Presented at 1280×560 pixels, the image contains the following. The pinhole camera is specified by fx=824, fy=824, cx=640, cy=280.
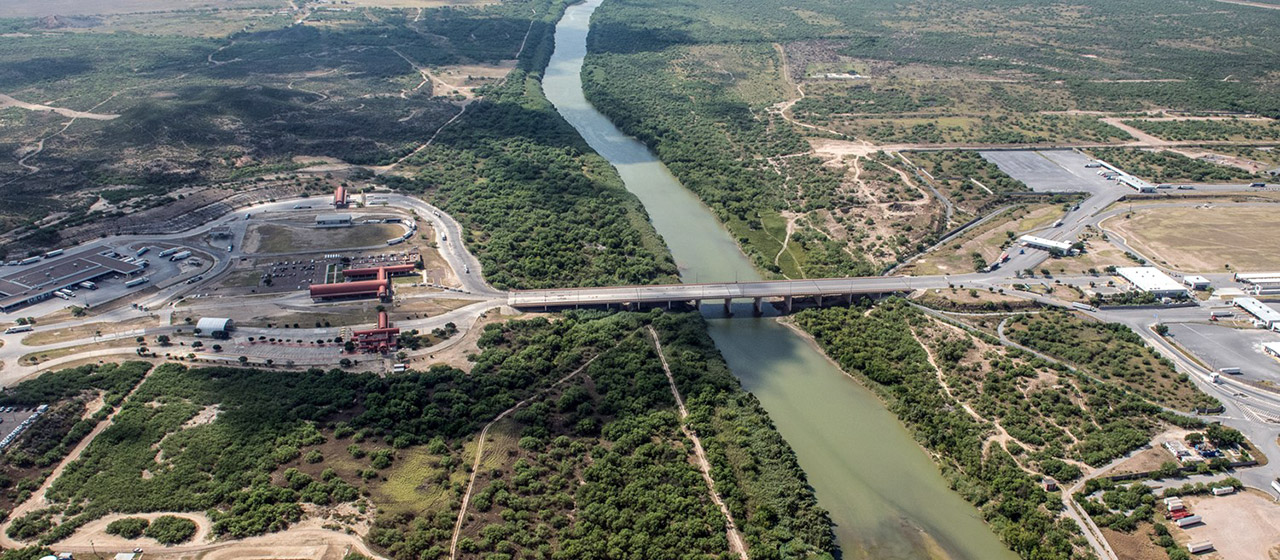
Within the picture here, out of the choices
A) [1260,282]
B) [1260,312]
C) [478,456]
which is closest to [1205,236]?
[1260,282]

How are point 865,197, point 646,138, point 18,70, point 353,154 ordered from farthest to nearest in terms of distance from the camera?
point 18,70 < point 646,138 < point 353,154 < point 865,197

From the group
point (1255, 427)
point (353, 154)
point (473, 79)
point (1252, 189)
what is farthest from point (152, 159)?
point (1252, 189)

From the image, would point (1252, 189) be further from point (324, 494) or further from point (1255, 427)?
point (324, 494)

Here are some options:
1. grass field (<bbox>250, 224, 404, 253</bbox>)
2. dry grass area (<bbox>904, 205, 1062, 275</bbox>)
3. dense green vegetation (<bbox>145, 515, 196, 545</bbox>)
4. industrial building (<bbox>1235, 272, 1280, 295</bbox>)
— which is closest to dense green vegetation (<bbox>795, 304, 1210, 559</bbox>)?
dry grass area (<bbox>904, 205, 1062, 275</bbox>)

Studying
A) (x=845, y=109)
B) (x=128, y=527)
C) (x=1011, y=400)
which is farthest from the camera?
(x=845, y=109)

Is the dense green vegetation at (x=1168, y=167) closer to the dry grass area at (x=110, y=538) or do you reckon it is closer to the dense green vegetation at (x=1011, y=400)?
the dense green vegetation at (x=1011, y=400)

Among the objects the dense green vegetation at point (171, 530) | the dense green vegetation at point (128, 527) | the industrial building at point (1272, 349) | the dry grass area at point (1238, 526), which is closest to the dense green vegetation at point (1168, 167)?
the industrial building at point (1272, 349)

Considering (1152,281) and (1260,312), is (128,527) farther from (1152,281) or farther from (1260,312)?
(1260,312)
